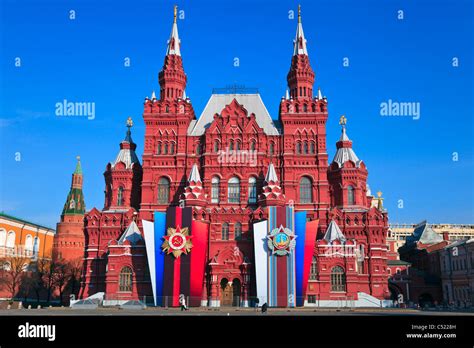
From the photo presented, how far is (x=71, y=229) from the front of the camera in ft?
353

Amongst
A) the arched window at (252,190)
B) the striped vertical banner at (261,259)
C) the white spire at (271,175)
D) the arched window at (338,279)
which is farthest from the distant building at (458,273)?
the arched window at (252,190)

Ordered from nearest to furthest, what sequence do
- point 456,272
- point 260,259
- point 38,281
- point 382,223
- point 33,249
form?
point 260,259 → point 382,223 → point 456,272 → point 38,281 → point 33,249

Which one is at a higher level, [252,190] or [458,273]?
[252,190]

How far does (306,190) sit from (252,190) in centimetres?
720

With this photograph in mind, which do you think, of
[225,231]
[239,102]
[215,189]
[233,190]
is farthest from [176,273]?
[239,102]

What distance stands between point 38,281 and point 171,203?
112 feet

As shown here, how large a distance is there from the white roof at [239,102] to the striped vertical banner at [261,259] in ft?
51.9

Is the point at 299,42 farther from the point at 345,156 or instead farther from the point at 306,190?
the point at 306,190

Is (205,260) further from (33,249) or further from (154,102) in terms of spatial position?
(33,249)

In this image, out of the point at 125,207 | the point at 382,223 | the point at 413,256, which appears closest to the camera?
the point at 382,223

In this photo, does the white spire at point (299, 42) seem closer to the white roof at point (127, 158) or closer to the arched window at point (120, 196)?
the white roof at point (127, 158)

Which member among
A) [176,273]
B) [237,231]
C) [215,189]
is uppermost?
[215,189]

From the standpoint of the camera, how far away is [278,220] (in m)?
53.8

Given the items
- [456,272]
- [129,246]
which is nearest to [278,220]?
[129,246]
